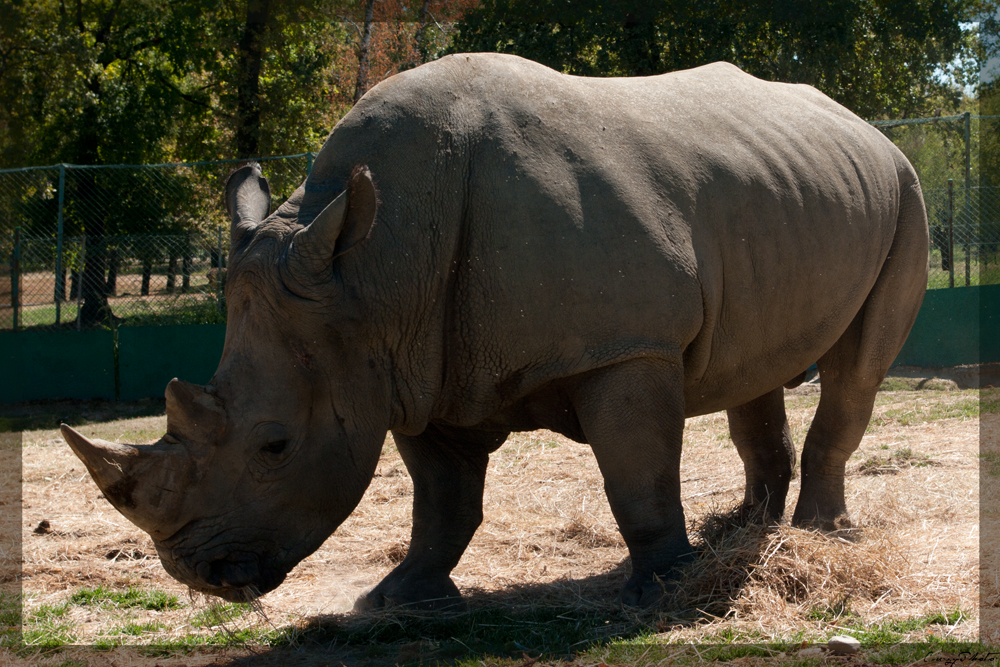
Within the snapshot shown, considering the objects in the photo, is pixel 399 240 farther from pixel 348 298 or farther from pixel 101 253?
pixel 101 253

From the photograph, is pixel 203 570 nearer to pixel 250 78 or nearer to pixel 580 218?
pixel 580 218

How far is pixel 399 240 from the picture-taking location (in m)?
3.74

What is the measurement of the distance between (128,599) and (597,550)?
96.4 inches

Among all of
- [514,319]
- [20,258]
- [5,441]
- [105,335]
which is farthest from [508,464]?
[20,258]

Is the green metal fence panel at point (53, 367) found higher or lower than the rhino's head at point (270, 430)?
lower

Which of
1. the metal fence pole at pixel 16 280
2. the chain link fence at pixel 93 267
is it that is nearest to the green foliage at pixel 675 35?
the chain link fence at pixel 93 267

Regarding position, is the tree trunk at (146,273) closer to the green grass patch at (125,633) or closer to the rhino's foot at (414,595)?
the green grass patch at (125,633)

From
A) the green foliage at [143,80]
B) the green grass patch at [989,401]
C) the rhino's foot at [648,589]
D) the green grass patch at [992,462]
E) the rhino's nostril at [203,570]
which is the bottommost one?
the rhino's foot at [648,589]

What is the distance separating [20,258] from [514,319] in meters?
10.9

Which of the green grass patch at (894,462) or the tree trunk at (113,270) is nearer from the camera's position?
the green grass patch at (894,462)

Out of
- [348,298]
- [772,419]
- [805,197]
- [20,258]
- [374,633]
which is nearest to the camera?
[348,298]

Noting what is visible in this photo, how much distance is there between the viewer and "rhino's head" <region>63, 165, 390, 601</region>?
3.34 metres

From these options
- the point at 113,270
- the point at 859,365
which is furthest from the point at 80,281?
the point at 859,365

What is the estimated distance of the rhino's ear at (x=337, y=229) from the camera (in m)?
3.45
